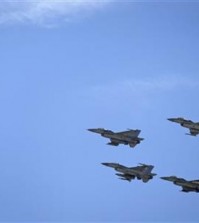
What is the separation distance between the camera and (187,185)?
135 meters

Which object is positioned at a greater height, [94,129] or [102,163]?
[94,129]

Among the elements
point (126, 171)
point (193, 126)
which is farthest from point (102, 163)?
point (193, 126)

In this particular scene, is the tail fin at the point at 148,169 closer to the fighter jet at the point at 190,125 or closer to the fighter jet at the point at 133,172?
the fighter jet at the point at 133,172

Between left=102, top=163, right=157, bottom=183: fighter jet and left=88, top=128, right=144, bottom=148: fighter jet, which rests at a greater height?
left=88, top=128, right=144, bottom=148: fighter jet

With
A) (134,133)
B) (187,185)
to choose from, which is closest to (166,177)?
(187,185)

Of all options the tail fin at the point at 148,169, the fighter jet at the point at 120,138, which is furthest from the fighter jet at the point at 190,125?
the tail fin at the point at 148,169

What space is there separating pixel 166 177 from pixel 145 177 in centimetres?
994

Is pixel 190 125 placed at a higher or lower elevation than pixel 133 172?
higher

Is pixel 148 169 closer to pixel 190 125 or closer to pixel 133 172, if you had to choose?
pixel 133 172

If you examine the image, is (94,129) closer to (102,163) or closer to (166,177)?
(102,163)

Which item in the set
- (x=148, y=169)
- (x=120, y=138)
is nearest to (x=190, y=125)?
(x=148, y=169)

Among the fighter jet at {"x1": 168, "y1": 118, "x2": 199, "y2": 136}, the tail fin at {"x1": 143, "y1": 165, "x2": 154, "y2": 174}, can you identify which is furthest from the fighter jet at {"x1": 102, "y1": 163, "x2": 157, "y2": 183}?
the fighter jet at {"x1": 168, "y1": 118, "x2": 199, "y2": 136}

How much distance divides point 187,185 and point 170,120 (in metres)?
19.7

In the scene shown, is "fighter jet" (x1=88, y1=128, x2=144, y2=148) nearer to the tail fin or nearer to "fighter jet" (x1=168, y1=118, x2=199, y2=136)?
the tail fin
